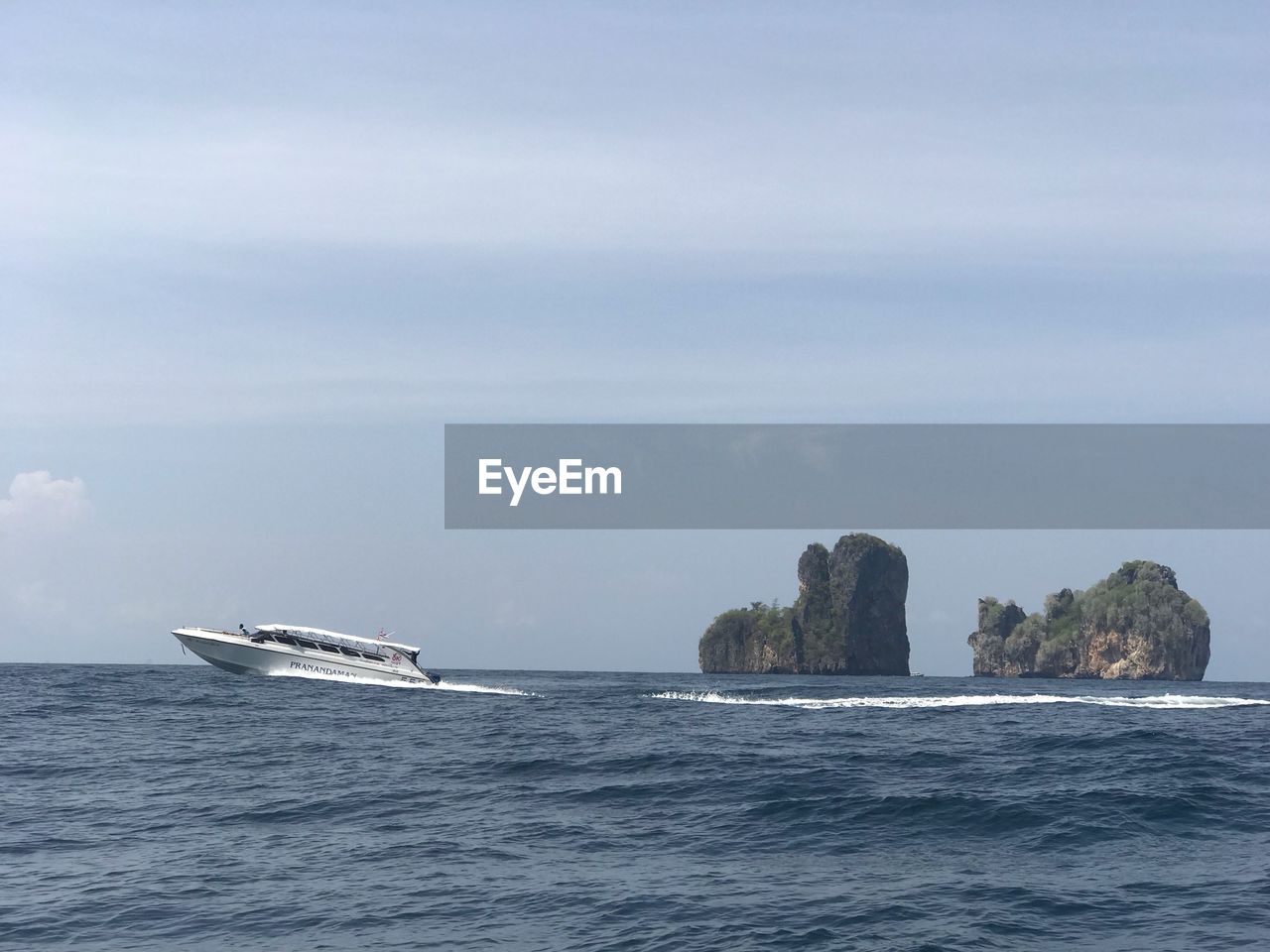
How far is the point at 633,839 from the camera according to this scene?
98.6 ft

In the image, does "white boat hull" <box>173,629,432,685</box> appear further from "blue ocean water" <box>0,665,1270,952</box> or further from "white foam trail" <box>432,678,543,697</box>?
"blue ocean water" <box>0,665,1270,952</box>

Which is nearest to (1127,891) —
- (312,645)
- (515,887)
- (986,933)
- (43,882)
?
(986,933)

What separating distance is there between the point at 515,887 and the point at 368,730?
1296 inches

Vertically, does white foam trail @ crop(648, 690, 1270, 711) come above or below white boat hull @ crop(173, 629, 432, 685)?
below

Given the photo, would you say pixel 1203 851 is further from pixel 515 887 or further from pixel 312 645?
pixel 312 645

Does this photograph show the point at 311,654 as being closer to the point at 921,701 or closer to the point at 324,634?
the point at 324,634

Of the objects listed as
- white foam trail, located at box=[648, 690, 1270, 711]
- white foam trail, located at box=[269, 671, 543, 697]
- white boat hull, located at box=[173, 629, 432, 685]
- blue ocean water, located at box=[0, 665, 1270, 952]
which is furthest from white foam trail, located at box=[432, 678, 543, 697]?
blue ocean water, located at box=[0, 665, 1270, 952]

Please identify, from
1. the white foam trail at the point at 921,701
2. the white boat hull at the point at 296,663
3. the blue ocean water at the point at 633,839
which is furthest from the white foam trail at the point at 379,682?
the blue ocean water at the point at 633,839

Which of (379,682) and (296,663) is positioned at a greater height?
(296,663)

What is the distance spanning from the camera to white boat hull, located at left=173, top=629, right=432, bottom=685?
9712 centimetres

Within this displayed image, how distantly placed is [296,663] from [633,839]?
73.1 metres

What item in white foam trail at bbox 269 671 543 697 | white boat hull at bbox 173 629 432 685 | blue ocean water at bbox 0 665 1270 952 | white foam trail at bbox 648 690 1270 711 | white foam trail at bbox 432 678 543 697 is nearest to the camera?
blue ocean water at bbox 0 665 1270 952

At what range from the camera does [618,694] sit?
92062mm

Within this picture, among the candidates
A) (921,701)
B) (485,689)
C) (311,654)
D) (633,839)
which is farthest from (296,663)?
(633,839)
